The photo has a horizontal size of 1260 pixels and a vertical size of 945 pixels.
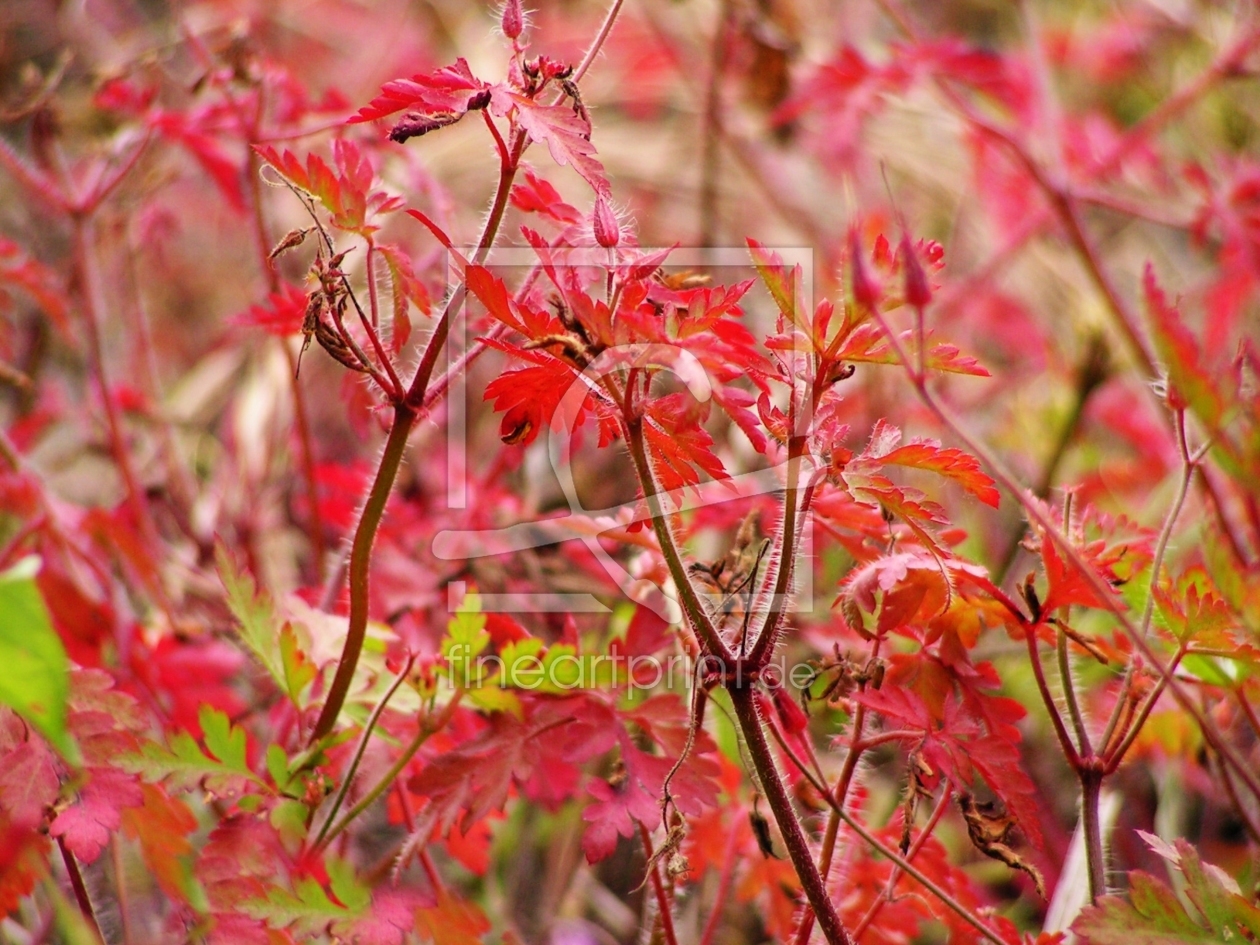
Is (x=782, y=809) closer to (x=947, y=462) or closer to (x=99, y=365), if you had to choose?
(x=947, y=462)

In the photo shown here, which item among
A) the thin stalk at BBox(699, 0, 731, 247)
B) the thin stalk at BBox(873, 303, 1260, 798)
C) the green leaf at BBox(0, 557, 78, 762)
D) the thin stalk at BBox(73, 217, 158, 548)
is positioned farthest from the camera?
the thin stalk at BBox(699, 0, 731, 247)

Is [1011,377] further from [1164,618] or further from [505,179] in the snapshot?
[505,179]

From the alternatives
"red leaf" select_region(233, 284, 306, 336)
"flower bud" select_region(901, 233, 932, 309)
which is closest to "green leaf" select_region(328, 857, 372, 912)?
"red leaf" select_region(233, 284, 306, 336)

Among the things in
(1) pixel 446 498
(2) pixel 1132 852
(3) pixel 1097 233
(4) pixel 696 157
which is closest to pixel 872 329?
(1) pixel 446 498

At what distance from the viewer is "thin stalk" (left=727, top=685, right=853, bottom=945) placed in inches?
26.6

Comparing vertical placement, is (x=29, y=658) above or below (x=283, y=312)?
below

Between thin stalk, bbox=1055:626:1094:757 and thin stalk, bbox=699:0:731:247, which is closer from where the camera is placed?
thin stalk, bbox=1055:626:1094:757

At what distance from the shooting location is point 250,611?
2.64 feet

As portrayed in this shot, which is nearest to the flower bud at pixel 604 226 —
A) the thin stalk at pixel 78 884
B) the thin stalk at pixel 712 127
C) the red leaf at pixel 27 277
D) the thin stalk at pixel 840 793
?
the thin stalk at pixel 840 793

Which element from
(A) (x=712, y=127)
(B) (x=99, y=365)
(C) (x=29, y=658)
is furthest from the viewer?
(A) (x=712, y=127)

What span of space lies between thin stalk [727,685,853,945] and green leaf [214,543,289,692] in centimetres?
34

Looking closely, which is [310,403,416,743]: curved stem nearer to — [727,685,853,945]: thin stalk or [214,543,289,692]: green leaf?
[214,543,289,692]: green leaf

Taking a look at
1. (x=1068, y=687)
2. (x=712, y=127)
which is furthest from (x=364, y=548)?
(x=712, y=127)

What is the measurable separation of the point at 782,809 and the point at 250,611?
1.37 ft
